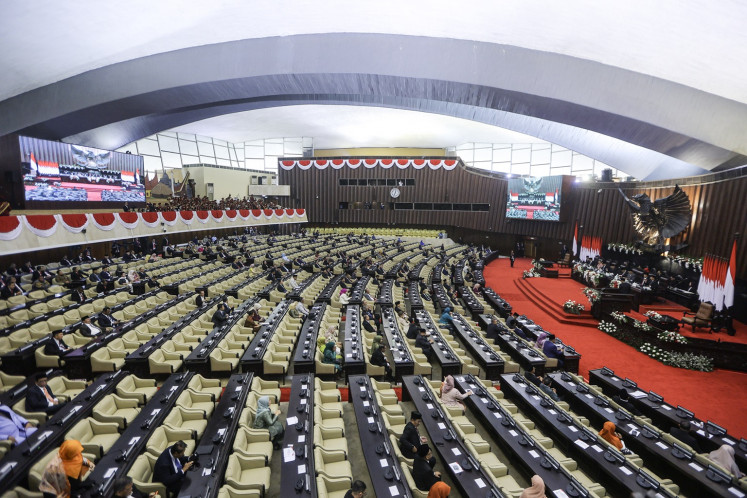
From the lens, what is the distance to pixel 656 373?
902 cm

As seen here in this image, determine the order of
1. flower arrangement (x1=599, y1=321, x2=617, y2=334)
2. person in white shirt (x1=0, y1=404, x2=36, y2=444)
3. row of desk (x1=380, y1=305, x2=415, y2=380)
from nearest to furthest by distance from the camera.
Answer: person in white shirt (x1=0, y1=404, x2=36, y2=444) → row of desk (x1=380, y1=305, x2=415, y2=380) → flower arrangement (x1=599, y1=321, x2=617, y2=334)

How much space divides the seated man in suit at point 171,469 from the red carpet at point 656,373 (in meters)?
8.93

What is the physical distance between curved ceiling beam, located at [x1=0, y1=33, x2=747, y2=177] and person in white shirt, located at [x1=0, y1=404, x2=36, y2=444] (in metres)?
10.4

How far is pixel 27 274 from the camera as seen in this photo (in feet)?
40.7

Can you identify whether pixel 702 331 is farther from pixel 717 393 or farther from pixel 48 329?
pixel 48 329

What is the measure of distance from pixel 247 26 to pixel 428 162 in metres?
21.8

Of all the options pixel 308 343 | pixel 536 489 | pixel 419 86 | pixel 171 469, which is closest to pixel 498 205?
pixel 419 86

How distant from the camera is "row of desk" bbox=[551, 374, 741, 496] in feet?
14.9

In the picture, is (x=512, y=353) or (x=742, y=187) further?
(x=742, y=187)

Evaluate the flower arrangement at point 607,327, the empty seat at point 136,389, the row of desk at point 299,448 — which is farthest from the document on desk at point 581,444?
the flower arrangement at point 607,327

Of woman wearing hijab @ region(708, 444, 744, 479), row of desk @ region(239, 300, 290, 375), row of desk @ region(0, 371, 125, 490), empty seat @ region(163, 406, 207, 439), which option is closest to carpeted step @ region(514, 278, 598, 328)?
woman wearing hijab @ region(708, 444, 744, 479)

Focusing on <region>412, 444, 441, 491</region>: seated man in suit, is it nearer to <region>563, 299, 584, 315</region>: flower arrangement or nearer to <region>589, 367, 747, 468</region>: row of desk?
<region>589, 367, 747, 468</region>: row of desk

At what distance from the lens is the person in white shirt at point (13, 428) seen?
14.3 ft

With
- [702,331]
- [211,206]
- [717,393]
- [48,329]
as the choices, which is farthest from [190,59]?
[702,331]
